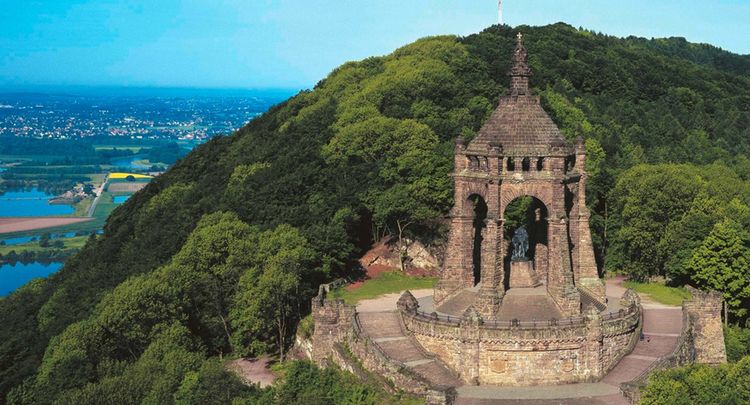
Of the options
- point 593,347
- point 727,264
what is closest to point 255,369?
point 593,347

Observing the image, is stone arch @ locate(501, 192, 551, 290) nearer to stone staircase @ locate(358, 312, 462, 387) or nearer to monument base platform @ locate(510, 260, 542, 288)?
monument base platform @ locate(510, 260, 542, 288)

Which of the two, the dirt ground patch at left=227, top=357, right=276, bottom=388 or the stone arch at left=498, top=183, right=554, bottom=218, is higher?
the stone arch at left=498, top=183, right=554, bottom=218

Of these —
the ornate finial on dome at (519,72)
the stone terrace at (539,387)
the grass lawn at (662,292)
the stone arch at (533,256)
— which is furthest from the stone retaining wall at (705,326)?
the ornate finial on dome at (519,72)

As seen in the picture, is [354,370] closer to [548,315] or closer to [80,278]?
[548,315]

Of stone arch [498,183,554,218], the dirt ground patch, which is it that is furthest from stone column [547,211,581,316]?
the dirt ground patch

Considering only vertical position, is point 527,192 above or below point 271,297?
above

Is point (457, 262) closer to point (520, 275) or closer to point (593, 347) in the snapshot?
point (520, 275)

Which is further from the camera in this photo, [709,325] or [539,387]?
[709,325]

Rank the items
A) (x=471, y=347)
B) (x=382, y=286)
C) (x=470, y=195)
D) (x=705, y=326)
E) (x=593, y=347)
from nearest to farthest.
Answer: (x=471, y=347)
(x=593, y=347)
(x=470, y=195)
(x=705, y=326)
(x=382, y=286)
